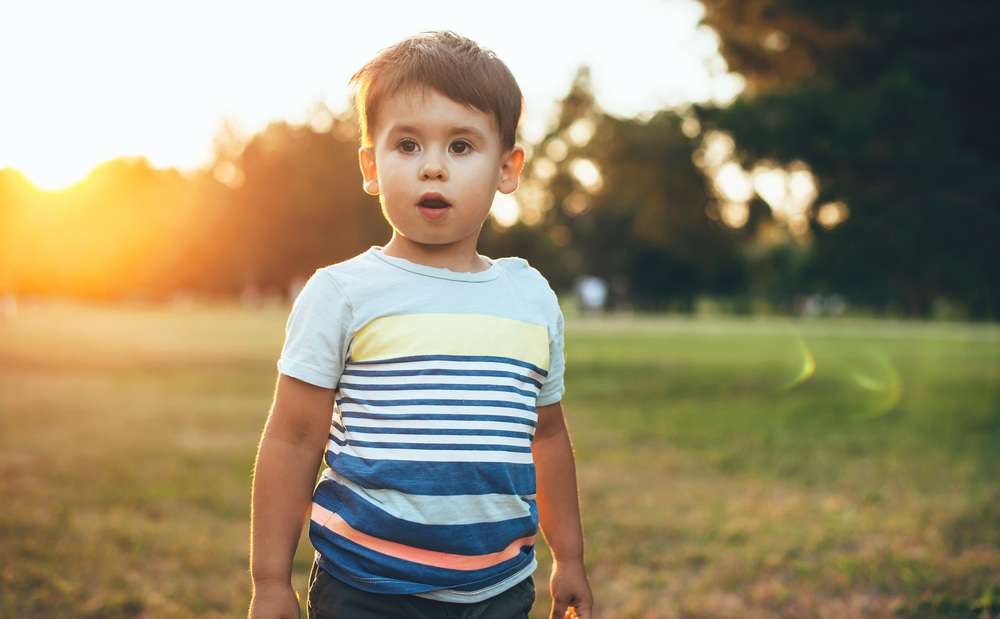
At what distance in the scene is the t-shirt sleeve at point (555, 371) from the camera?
2.11 meters

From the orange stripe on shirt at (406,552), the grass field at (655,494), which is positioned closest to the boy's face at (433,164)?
the orange stripe on shirt at (406,552)

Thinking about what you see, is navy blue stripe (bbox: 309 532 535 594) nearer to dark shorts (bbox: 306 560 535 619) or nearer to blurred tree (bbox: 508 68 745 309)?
dark shorts (bbox: 306 560 535 619)

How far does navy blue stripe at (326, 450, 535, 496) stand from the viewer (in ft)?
6.04

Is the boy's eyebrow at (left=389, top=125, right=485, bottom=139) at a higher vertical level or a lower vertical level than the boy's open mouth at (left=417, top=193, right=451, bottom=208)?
higher

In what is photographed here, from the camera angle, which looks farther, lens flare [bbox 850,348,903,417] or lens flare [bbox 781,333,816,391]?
lens flare [bbox 781,333,816,391]

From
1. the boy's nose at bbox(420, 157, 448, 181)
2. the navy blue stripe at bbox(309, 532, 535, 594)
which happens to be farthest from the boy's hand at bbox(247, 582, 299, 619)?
the boy's nose at bbox(420, 157, 448, 181)

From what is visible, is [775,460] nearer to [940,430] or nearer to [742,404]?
[940,430]

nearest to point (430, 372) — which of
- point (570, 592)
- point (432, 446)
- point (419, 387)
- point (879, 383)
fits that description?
point (419, 387)

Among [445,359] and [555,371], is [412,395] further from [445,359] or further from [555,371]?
[555,371]

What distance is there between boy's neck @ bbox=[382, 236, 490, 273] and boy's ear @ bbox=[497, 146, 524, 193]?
0.15 m

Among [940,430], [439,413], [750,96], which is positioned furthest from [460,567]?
[750,96]

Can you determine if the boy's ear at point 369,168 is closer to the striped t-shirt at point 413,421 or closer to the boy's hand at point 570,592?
the striped t-shirt at point 413,421

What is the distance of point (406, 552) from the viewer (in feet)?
6.12

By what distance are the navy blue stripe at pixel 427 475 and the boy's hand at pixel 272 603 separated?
24 centimetres
